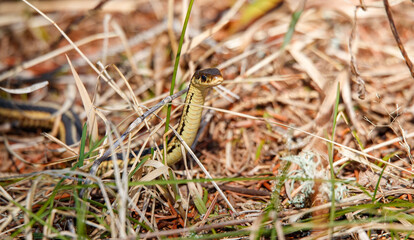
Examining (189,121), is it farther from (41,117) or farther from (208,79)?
(41,117)

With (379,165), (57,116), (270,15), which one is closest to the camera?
(379,165)

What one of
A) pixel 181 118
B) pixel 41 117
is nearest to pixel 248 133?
pixel 181 118

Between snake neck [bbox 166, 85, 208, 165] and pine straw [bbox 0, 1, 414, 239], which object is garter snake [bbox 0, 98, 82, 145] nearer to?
pine straw [bbox 0, 1, 414, 239]

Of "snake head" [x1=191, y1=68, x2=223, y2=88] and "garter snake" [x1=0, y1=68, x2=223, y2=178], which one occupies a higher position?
"snake head" [x1=191, y1=68, x2=223, y2=88]

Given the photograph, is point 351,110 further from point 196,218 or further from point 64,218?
point 64,218

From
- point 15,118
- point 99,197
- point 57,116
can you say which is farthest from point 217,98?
point 15,118

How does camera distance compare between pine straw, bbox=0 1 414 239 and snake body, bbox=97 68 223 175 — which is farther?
snake body, bbox=97 68 223 175

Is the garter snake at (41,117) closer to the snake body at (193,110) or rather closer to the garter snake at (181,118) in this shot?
the garter snake at (181,118)

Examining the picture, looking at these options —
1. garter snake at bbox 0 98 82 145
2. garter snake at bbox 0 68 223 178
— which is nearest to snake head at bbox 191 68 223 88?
garter snake at bbox 0 68 223 178
